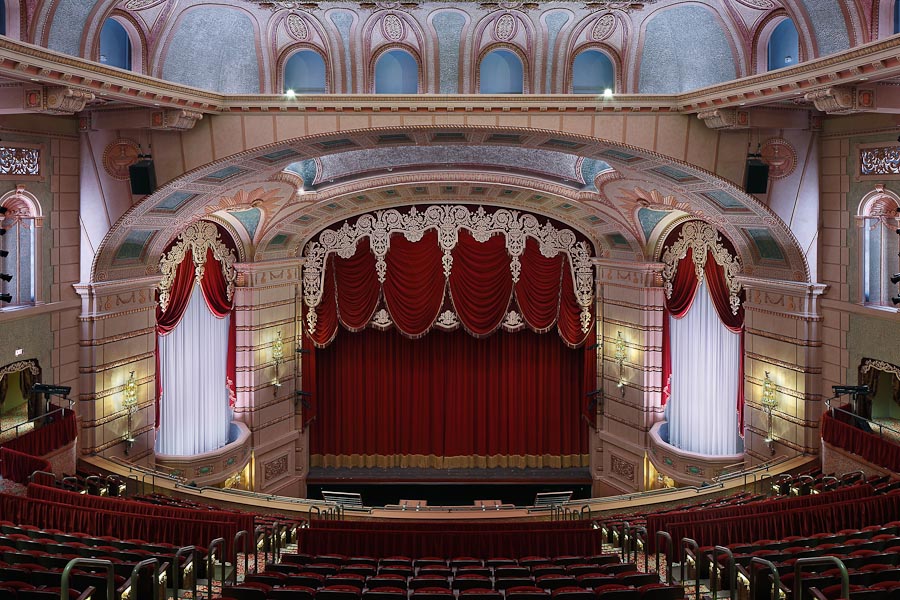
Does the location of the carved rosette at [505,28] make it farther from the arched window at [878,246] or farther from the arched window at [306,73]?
the arched window at [878,246]

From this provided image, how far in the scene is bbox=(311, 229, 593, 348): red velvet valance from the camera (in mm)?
21391

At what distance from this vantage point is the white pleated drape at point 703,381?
59.3 feet

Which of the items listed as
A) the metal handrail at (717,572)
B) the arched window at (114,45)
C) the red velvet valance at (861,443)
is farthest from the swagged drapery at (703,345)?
the arched window at (114,45)

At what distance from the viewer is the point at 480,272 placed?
70.3 feet

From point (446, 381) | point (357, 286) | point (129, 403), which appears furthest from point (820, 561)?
point (446, 381)

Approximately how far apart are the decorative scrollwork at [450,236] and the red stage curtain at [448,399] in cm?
190

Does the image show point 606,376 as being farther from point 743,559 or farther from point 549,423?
point 743,559

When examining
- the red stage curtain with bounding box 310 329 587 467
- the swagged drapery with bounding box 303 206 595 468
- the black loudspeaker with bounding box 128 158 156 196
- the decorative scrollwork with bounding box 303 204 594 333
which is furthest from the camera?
the red stage curtain with bounding box 310 329 587 467

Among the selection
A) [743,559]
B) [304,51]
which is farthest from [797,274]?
[304,51]

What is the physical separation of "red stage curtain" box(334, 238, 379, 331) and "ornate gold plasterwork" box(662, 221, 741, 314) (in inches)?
290

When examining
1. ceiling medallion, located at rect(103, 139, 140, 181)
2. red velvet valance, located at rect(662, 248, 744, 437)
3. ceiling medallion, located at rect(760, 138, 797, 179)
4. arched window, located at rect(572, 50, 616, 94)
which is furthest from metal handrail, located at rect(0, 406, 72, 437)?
red velvet valance, located at rect(662, 248, 744, 437)

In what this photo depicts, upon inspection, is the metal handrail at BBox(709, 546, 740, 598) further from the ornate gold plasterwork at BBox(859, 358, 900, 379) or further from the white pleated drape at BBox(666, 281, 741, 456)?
the white pleated drape at BBox(666, 281, 741, 456)

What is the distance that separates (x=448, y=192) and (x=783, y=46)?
9199 mm

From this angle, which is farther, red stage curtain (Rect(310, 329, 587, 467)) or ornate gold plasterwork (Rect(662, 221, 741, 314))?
red stage curtain (Rect(310, 329, 587, 467))
